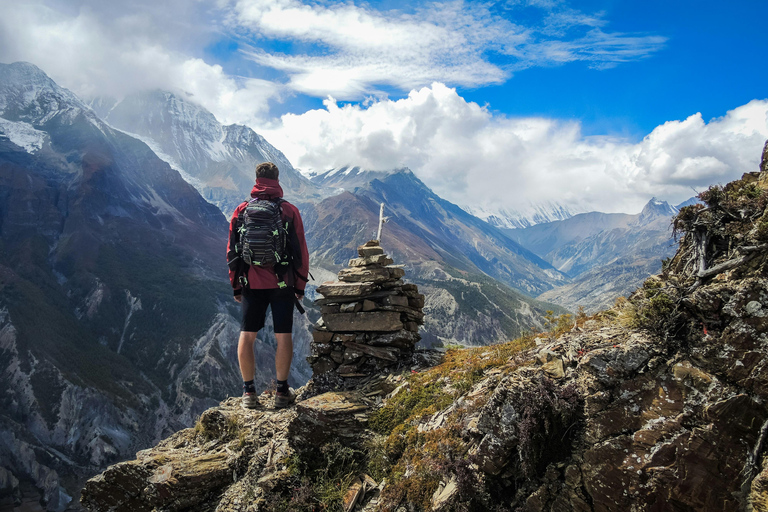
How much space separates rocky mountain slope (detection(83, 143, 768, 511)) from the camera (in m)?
4.38

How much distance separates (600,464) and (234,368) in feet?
660

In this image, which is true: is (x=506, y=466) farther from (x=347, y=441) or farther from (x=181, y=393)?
(x=181, y=393)

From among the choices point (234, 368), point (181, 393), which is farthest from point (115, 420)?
point (234, 368)

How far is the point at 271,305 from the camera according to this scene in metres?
8.91

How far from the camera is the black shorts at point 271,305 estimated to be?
8953mm

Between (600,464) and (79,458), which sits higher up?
(600,464)

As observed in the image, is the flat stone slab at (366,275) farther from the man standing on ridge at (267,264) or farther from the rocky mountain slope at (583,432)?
the rocky mountain slope at (583,432)

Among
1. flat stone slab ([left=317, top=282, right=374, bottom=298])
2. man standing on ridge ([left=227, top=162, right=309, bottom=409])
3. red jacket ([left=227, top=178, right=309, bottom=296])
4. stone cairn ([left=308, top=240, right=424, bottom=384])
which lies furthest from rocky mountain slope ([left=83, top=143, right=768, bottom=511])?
flat stone slab ([left=317, top=282, right=374, bottom=298])

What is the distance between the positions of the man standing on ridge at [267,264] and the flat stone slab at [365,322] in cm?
230

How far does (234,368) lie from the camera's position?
185 metres

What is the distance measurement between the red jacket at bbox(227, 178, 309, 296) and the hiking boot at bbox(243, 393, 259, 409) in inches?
101

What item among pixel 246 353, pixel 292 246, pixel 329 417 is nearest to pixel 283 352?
pixel 246 353

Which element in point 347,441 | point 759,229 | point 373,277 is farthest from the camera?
point 373,277

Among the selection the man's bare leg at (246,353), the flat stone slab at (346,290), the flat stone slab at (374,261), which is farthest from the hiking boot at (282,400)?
the flat stone slab at (374,261)
